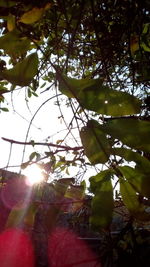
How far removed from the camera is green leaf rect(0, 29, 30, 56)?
2.04 feet

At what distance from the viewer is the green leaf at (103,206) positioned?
1.89ft

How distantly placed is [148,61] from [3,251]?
1192 mm

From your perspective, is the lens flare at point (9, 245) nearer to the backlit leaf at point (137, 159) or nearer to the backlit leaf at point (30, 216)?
the backlit leaf at point (30, 216)

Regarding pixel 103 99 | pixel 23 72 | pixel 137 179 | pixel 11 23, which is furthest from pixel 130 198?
pixel 11 23

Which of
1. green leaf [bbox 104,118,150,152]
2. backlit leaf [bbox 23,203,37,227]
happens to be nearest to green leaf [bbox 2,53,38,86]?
green leaf [bbox 104,118,150,152]

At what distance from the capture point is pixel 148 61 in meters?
1.70

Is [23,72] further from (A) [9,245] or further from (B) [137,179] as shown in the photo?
(A) [9,245]

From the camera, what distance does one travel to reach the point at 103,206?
578 mm

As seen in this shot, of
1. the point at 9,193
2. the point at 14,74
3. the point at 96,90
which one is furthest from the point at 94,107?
the point at 9,193

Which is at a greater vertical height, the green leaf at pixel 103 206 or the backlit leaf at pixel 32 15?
the backlit leaf at pixel 32 15

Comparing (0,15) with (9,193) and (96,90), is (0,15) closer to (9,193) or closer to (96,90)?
(96,90)

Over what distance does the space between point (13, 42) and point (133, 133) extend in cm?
31

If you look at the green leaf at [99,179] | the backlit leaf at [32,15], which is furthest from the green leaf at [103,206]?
the backlit leaf at [32,15]

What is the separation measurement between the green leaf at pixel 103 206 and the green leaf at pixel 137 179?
4cm
